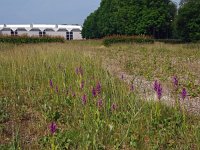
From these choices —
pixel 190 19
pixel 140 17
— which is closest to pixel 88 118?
pixel 190 19

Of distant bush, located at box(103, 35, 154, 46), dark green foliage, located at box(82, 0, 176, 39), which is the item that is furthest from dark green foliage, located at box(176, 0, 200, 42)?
distant bush, located at box(103, 35, 154, 46)

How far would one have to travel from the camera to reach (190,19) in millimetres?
34625

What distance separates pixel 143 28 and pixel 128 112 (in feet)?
119

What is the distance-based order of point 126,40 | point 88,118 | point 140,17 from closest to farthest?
point 88,118 → point 126,40 → point 140,17

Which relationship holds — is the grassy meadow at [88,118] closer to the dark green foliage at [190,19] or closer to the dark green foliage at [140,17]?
the dark green foliage at [190,19]

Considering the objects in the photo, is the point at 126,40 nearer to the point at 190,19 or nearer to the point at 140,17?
the point at 190,19

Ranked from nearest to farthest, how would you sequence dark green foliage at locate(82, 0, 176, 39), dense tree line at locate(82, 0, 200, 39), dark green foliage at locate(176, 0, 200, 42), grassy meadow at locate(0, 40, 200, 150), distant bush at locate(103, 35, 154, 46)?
grassy meadow at locate(0, 40, 200, 150) < distant bush at locate(103, 35, 154, 46) < dark green foliage at locate(176, 0, 200, 42) < dense tree line at locate(82, 0, 200, 39) < dark green foliage at locate(82, 0, 176, 39)

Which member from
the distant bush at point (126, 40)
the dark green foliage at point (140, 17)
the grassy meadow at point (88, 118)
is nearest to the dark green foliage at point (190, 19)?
the dark green foliage at point (140, 17)

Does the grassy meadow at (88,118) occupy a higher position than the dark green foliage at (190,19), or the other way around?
the dark green foliage at (190,19)

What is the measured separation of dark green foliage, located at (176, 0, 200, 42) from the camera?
33.8m

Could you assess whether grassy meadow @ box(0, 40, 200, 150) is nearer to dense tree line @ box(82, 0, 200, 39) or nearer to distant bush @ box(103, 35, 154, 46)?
distant bush @ box(103, 35, 154, 46)

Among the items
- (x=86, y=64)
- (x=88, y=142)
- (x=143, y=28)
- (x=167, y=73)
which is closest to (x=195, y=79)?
(x=167, y=73)

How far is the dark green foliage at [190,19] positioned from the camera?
33.8m

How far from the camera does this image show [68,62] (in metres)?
7.19
